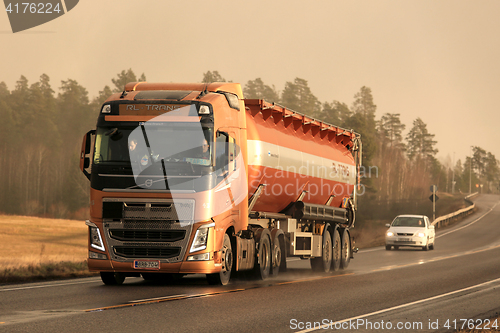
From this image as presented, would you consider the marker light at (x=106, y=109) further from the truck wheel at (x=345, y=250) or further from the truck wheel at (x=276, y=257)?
the truck wheel at (x=345, y=250)

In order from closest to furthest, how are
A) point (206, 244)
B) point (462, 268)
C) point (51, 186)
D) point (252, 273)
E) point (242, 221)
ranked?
1. point (206, 244)
2. point (242, 221)
3. point (252, 273)
4. point (462, 268)
5. point (51, 186)

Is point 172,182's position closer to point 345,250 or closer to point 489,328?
point 489,328

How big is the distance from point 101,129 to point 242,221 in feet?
12.0

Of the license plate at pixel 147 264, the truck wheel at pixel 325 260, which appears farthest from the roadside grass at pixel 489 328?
the truck wheel at pixel 325 260

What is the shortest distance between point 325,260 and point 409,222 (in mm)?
15098

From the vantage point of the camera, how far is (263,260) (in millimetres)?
16297

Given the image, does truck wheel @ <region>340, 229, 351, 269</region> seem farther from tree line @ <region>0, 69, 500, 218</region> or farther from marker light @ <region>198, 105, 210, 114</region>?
tree line @ <region>0, 69, 500, 218</region>

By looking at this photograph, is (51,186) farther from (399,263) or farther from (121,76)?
(399,263)

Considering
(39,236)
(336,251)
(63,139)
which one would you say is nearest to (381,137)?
(63,139)

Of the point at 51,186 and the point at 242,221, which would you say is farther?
the point at 51,186

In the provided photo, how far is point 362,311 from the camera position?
36.1ft

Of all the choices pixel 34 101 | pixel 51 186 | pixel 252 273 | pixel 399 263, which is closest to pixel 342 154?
pixel 399 263

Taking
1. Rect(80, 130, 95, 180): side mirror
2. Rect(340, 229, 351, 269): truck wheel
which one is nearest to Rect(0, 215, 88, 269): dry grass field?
Rect(340, 229, 351, 269): truck wheel

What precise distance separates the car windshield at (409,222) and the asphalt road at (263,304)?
15231 millimetres
